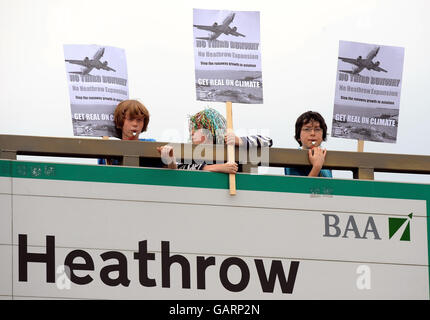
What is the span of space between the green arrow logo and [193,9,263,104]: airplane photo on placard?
1.22 m

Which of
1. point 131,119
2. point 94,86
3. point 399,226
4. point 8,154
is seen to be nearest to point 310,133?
point 399,226

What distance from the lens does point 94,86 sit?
7.18 m

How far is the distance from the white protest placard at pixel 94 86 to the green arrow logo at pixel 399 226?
1.99m

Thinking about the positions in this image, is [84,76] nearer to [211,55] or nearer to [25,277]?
[211,55]

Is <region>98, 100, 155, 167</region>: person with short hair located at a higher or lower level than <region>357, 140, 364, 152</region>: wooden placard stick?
higher

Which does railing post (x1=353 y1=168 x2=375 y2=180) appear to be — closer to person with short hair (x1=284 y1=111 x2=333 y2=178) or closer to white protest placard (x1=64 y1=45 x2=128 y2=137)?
person with short hair (x1=284 y1=111 x2=333 y2=178)

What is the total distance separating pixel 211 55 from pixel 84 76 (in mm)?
879

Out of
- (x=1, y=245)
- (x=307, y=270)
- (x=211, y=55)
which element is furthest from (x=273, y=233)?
Answer: (x=1, y=245)

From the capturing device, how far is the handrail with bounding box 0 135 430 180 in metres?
6.72

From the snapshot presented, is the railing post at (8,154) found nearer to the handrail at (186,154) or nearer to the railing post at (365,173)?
the handrail at (186,154)

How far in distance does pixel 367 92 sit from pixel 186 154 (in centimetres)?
150

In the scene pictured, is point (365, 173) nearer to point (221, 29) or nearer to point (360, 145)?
point (360, 145)

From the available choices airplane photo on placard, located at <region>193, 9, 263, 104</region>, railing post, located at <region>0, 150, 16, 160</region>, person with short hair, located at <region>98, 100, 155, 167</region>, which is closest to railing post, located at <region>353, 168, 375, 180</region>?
airplane photo on placard, located at <region>193, 9, 263, 104</region>

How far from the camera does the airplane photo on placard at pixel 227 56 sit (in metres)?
7.11
